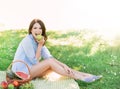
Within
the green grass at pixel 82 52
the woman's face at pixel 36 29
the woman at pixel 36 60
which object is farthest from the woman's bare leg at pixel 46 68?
the woman's face at pixel 36 29

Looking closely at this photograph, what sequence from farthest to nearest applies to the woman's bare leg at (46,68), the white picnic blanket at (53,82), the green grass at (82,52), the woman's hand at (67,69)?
the green grass at (82,52) < the woman's hand at (67,69) < the woman's bare leg at (46,68) < the white picnic blanket at (53,82)

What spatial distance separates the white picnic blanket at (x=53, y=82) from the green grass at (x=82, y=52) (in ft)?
0.78

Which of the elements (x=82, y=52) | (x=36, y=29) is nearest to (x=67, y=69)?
(x=36, y=29)

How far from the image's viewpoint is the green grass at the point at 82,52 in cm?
931

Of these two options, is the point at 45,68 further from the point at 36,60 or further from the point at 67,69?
the point at 67,69

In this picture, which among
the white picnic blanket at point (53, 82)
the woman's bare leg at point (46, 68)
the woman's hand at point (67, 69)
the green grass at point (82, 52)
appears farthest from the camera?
the green grass at point (82, 52)

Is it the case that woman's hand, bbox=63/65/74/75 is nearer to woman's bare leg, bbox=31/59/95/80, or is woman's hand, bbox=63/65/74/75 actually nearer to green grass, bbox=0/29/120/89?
woman's bare leg, bbox=31/59/95/80

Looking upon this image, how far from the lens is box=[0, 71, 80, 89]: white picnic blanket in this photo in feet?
28.0

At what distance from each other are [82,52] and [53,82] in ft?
5.86

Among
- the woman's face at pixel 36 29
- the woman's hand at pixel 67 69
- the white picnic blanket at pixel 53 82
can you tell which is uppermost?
the woman's face at pixel 36 29

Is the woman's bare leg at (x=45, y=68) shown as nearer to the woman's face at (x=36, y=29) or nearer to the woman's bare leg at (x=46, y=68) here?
the woman's bare leg at (x=46, y=68)

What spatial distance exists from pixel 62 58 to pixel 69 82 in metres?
1.43

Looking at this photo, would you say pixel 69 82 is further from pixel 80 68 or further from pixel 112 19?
pixel 112 19

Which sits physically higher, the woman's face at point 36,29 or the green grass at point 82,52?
the woman's face at point 36,29
